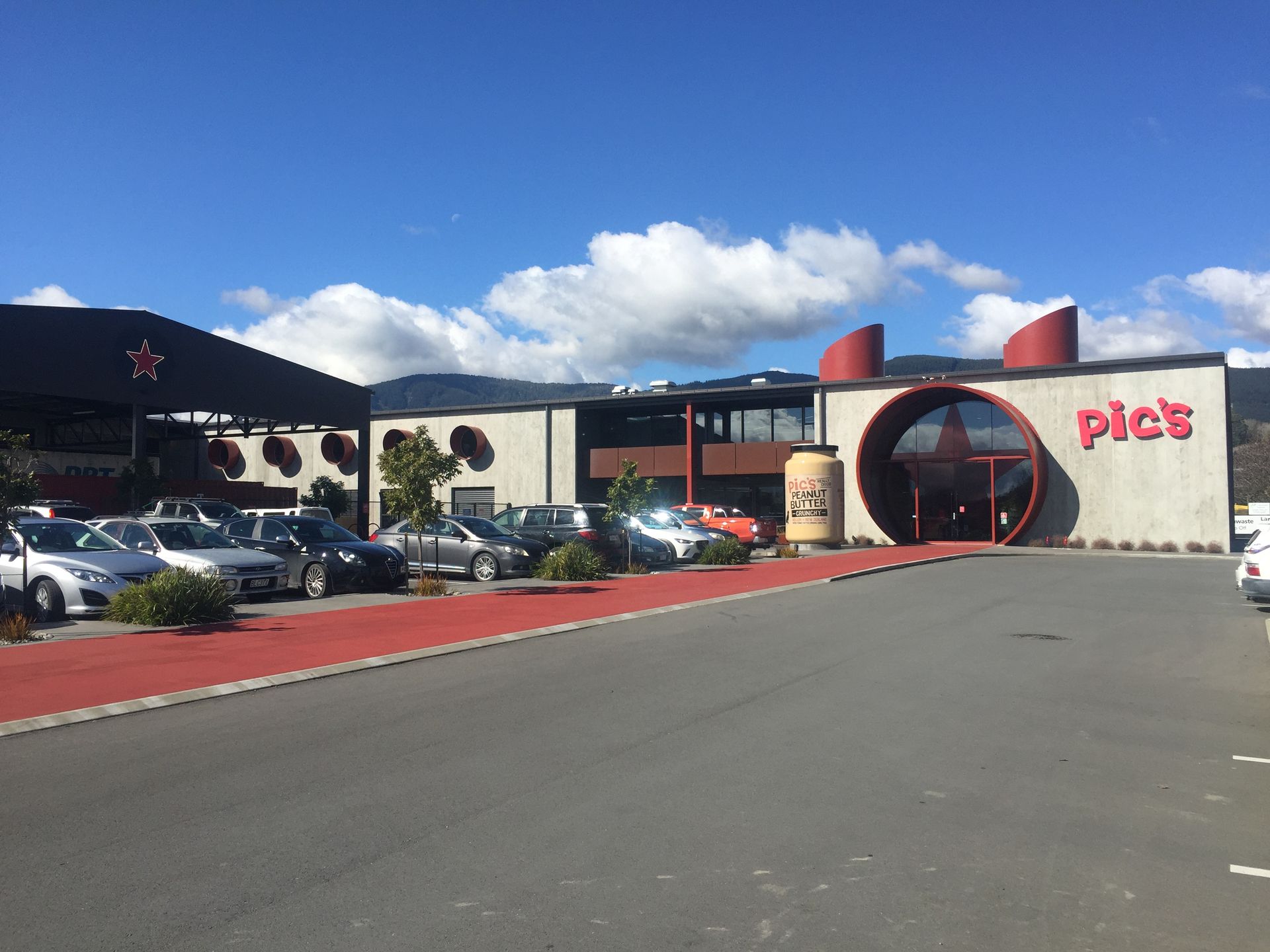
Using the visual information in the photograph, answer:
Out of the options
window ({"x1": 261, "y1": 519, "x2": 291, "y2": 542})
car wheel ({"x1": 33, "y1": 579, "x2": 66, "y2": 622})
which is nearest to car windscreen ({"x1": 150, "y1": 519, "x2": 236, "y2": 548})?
window ({"x1": 261, "y1": 519, "x2": 291, "y2": 542})

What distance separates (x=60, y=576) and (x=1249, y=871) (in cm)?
1405

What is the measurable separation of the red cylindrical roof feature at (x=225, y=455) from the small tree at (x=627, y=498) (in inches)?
1412

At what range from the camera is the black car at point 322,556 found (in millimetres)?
17000

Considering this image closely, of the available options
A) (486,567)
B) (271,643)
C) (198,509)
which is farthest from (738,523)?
(271,643)

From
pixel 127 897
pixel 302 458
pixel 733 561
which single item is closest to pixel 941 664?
pixel 127 897

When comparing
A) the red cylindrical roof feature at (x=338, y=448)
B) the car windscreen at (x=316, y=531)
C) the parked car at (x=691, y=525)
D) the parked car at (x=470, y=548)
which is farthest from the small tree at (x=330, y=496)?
the car windscreen at (x=316, y=531)

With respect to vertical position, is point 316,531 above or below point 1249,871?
above

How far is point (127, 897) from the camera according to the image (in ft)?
13.4

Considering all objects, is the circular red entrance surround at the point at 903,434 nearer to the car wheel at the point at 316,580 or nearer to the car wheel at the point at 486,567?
the car wheel at the point at 486,567

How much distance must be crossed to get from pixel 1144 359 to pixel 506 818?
35.8 meters

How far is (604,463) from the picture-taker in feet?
151

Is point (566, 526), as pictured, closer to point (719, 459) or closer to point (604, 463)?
point (719, 459)

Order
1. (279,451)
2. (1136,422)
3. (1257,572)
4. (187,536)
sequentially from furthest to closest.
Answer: (279,451) → (1136,422) → (187,536) → (1257,572)

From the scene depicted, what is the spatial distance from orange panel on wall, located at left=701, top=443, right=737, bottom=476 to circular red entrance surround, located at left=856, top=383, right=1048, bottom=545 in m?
6.37
